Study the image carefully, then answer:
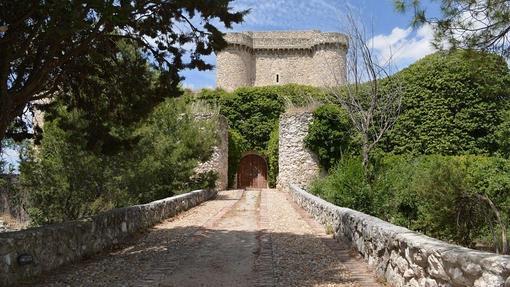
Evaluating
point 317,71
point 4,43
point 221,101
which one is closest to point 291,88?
point 221,101

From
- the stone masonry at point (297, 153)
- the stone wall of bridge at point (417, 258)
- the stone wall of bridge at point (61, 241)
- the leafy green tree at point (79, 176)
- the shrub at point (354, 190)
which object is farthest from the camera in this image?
the stone masonry at point (297, 153)

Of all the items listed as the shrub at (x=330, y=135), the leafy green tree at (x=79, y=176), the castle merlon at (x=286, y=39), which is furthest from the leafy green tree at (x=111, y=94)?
the castle merlon at (x=286, y=39)

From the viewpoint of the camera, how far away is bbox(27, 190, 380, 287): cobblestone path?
579cm

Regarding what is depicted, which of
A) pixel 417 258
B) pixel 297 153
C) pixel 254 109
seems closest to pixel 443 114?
pixel 297 153

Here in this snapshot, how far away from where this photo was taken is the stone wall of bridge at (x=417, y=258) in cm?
Result: 315

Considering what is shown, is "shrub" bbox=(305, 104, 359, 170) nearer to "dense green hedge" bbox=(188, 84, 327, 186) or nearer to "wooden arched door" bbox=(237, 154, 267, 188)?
"dense green hedge" bbox=(188, 84, 327, 186)

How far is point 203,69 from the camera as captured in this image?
7410 millimetres

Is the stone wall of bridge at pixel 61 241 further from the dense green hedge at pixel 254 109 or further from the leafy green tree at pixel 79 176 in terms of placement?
the dense green hedge at pixel 254 109

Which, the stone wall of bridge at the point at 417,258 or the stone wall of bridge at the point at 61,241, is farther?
the stone wall of bridge at the point at 61,241

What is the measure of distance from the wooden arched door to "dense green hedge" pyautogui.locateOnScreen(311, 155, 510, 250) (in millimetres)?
16623

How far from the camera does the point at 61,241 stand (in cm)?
642

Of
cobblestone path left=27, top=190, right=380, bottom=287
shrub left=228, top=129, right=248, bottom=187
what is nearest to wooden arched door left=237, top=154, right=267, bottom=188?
shrub left=228, top=129, right=248, bottom=187

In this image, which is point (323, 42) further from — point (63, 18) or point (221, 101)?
point (63, 18)

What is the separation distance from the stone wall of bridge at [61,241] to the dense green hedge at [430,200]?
481 cm
